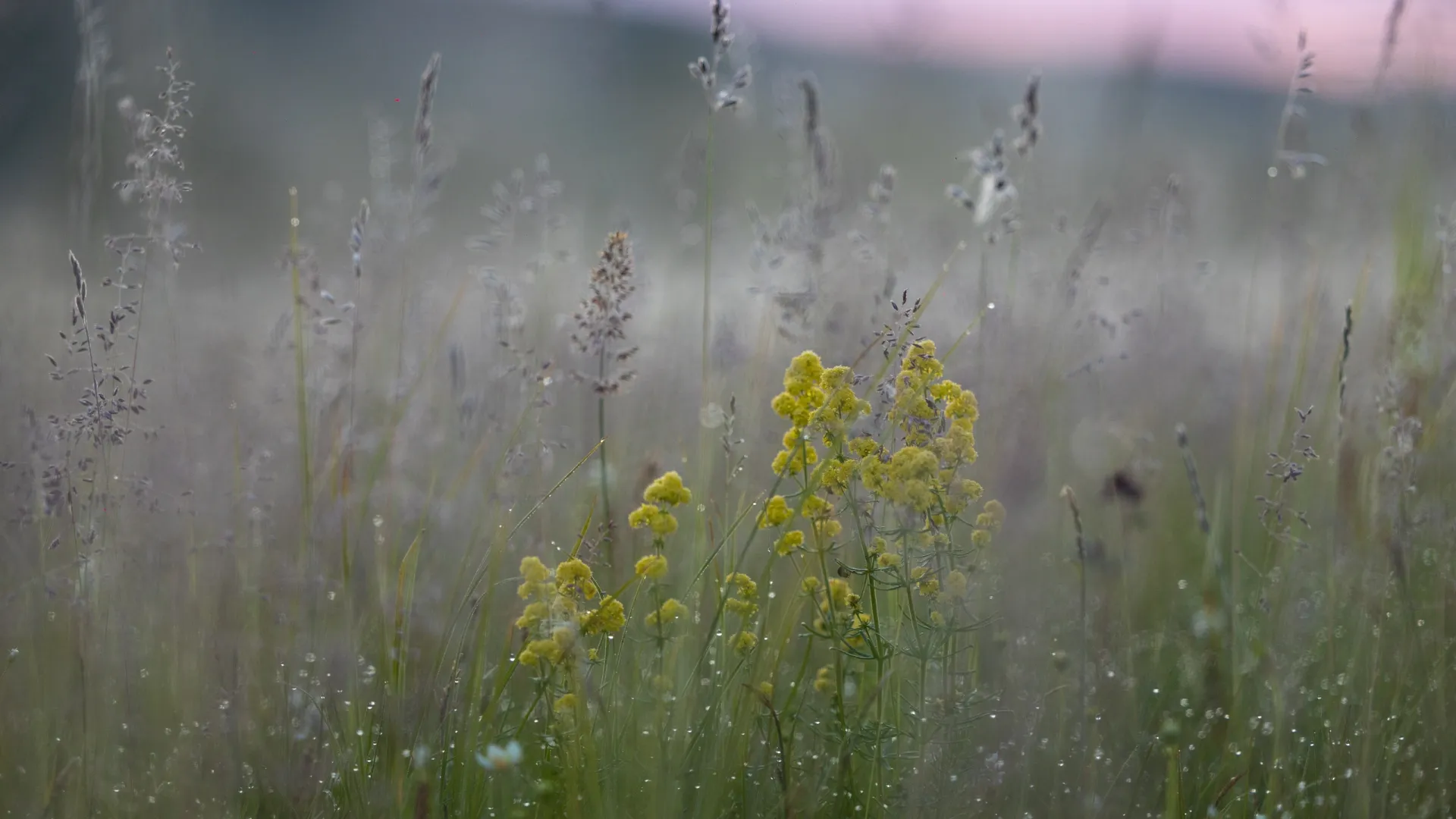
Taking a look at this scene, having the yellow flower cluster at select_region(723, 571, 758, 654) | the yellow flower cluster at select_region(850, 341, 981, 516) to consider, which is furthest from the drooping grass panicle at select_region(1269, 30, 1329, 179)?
the yellow flower cluster at select_region(723, 571, 758, 654)

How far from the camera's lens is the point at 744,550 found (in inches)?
73.7

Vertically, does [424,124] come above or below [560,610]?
above

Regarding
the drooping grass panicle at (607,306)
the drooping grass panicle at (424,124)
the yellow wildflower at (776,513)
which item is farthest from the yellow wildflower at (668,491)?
the drooping grass panicle at (424,124)

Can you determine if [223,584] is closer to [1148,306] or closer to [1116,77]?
[1116,77]

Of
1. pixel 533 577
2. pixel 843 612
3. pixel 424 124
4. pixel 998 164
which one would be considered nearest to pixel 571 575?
pixel 533 577

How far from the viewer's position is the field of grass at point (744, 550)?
1.82 meters

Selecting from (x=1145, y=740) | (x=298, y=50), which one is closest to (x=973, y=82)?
(x=298, y=50)

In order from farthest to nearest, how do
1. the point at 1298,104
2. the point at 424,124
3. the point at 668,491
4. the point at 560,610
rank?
the point at 1298,104 < the point at 424,124 < the point at 668,491 < the point at 560,610

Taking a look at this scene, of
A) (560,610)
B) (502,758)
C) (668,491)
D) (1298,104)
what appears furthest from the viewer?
(1298,104)

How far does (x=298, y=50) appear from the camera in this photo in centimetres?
6125

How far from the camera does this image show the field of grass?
71.8 inches

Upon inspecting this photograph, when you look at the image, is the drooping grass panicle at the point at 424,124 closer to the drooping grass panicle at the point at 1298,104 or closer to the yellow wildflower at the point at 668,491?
the yellow wildflower at the point at 668,491

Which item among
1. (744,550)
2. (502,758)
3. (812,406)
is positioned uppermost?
(812,406)

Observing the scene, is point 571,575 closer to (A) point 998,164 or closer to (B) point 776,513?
(B) point 776,513
